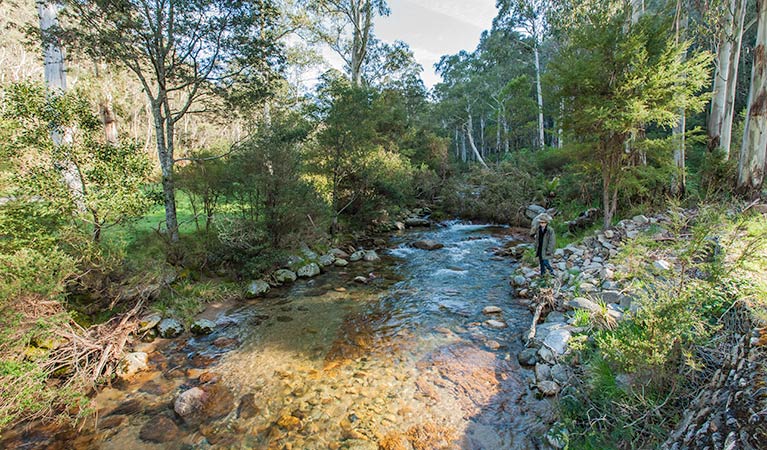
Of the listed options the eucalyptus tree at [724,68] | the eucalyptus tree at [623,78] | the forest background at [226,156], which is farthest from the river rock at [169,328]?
the eucalyptus tree at [724,68]

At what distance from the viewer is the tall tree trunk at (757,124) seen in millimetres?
7949

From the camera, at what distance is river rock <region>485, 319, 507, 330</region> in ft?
21.5

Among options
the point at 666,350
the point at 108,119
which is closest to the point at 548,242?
the point at 666,350

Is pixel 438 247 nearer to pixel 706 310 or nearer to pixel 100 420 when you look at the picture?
pixel 706 310

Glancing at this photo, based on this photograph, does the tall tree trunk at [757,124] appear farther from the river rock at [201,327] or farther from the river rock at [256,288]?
the river rock at [201,327]

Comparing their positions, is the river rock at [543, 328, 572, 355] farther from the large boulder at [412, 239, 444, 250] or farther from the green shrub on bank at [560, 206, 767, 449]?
the large boulder at [412, 239, 444, 250]

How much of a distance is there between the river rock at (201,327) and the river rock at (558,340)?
6467 millimetres

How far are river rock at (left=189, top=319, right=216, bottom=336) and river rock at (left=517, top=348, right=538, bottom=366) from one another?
609 centimetres

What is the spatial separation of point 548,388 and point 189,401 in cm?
499

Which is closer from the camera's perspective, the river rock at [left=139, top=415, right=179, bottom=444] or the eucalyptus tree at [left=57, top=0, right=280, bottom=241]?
the river rock at [left=139, top=415, right=179, bottom=444]

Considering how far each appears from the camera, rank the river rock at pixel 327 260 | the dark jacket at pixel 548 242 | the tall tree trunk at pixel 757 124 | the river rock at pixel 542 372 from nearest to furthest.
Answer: the river rock at pixel 542 372 → the dark jacket at pixel 548 242 → the tall tree trunk at pixel 757 124 → the river rock at pixel 327 260

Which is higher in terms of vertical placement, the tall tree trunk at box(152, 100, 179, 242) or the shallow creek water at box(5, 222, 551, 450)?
the tall tree trunk at box(152, 100, 179, 242)

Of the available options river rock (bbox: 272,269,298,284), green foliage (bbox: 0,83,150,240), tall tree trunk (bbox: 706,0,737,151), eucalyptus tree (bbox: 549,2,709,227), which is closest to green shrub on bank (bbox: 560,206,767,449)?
eucalyptus tree (bbox: 549,2,709,227)

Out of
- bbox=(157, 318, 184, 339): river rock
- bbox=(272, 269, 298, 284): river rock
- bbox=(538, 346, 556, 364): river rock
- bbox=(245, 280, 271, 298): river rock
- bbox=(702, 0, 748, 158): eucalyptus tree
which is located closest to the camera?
bbox=(538, 346, 556, 364): river rock
